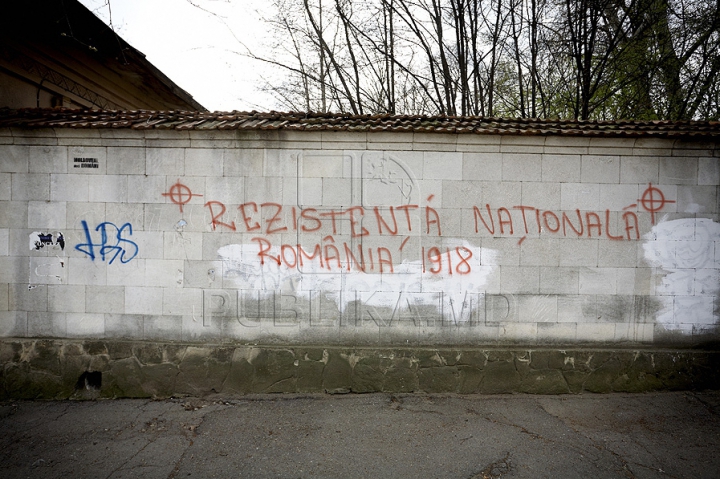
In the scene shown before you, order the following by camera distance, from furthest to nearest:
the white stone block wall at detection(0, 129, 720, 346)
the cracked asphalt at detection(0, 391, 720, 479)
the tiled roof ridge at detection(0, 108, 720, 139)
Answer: the white stone block wall at detection(0, 129, 720, 346), the tiled roof ridge at detection(0, 108, 720, 139), the cracked asphalt at detection(0, 391, 720, 479)

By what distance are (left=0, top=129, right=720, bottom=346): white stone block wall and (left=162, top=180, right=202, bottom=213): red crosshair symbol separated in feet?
0.06

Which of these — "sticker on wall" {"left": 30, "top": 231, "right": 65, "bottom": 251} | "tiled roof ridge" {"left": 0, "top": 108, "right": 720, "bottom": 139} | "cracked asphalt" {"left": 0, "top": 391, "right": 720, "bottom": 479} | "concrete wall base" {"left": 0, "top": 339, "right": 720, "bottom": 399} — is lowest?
"cracked asphalt" {"left": 0, "top": 391, "right": 720, "bottom": 479}

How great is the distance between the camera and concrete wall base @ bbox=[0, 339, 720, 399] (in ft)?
16.2

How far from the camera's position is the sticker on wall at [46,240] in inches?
197

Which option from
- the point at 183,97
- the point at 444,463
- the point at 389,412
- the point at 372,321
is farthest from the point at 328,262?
the point at 183,97

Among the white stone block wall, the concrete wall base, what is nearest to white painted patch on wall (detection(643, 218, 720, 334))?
the white stone block wall

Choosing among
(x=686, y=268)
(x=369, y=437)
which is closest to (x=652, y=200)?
(x=686, y=268)

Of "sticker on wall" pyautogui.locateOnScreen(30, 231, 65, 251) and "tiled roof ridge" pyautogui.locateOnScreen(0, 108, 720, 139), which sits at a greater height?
"tiled roof ridge" pyautogui.locateOnScreen(0, 108, 720, 139)

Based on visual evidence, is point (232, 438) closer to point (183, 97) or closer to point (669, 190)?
point (669, 190)

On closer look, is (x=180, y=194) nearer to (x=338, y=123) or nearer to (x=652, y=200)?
(x=338, y=123)

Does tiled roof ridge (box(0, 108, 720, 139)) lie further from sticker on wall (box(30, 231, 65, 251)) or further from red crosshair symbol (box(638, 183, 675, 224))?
sticker on wall (box(30, 231, 65, 251))

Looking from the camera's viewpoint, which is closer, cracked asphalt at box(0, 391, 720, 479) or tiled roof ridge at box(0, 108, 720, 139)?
cracked asphalt at box(0, 391, 720, 479)

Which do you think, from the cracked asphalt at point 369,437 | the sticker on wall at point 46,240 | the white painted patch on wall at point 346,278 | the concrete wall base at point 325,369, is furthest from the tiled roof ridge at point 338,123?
the cracked asphalt at point 369,437

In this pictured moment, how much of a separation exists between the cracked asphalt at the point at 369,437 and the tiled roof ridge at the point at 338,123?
310 centimetres
